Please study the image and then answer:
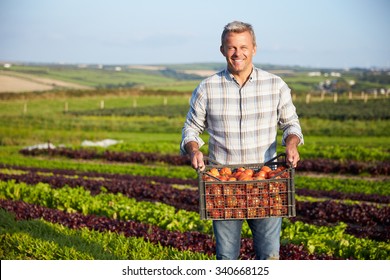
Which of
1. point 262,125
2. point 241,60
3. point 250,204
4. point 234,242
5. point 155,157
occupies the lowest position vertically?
point 155,157

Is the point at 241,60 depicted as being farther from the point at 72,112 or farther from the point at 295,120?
the point at 72,112

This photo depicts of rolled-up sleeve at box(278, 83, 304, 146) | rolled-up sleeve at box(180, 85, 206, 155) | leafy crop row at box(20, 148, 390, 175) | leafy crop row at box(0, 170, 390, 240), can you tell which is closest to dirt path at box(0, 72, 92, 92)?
leafy crop row at box(20, 148, 390, 175)

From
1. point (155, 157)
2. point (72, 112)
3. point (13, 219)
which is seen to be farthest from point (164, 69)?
point (13, 219)

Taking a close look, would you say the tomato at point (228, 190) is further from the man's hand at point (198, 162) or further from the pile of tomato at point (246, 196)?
the man's hand at point (198, 162)

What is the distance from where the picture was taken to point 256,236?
4.00 metres

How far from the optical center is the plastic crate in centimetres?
375

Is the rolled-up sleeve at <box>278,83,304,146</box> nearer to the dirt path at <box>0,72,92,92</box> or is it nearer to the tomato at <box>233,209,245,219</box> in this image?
the tomato at <box>233,209,245,219</box>

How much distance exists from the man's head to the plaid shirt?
0.45 ft

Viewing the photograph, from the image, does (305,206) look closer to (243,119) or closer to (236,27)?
(243,119)

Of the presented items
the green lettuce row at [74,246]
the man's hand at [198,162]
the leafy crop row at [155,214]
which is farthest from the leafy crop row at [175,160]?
the man's hand at [198,162]

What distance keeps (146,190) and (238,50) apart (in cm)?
805

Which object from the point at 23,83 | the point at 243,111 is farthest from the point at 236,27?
the point at 23,83
